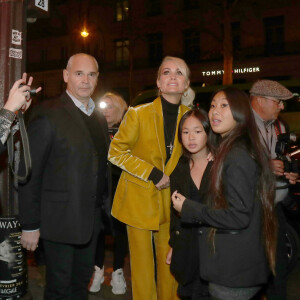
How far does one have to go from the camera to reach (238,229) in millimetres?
2201

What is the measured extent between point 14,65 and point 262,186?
262cm

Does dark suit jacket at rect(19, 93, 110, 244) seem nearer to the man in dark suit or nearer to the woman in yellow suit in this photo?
the man in dark suit

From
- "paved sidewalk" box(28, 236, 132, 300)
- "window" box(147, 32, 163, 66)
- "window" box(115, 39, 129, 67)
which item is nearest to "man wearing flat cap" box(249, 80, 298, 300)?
"paved sidewalk" box(28, 236, 132, 300)

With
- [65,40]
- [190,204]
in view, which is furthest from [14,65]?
[65,40]

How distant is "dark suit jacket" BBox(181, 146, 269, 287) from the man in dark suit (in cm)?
112

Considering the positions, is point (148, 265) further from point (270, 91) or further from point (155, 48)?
point (155, 48)

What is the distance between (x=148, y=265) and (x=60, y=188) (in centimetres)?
111

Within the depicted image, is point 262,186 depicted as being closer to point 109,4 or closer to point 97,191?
point 97,191

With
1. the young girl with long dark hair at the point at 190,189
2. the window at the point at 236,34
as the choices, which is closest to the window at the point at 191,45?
the window at the point at 236,34

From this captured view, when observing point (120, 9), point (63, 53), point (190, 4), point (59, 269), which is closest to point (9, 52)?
point (59, 269)

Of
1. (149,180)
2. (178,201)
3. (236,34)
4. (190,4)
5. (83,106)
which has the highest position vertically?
(190,4)

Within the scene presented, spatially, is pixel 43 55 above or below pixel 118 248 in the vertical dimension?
above

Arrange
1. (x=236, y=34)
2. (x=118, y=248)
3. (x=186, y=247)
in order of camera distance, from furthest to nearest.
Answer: (x=236, y=34), (x=118, y=248), (x=186, y=247)

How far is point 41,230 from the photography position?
293 cm
